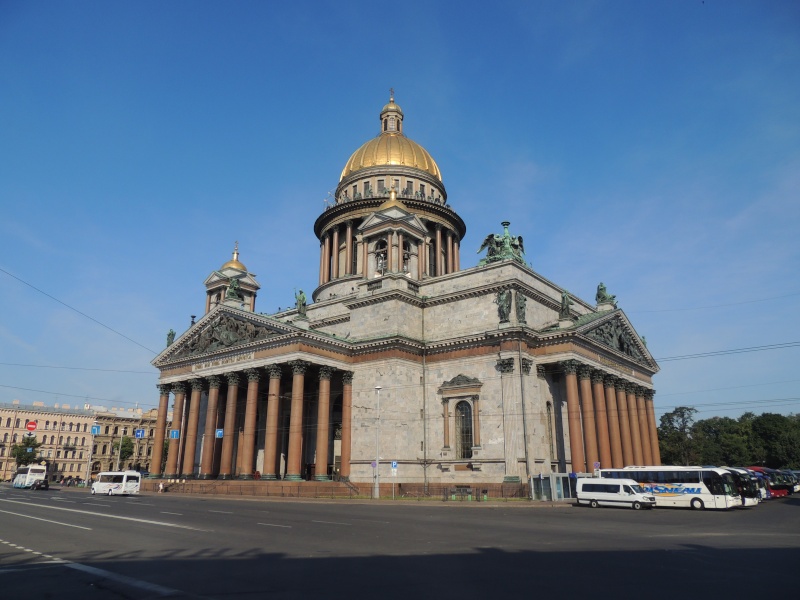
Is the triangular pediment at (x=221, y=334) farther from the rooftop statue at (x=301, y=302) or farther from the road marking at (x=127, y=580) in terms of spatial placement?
the road marking at (x=127, y=580)

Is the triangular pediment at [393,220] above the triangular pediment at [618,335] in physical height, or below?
above

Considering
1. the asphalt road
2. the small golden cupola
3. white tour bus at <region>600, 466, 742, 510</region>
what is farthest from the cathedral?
the asphalt road

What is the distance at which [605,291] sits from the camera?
5866 centimetres

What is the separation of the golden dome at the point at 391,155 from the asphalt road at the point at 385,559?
55086 millimetres

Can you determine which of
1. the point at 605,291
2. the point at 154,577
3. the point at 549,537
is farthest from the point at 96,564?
the point at 605,291

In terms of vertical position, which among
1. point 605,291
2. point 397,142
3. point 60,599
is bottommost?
point 60,599

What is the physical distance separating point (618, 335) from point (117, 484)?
149 ft

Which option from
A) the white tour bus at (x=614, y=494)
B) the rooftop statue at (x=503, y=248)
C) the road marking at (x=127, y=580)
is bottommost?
the road marking at (x=127, y=580)

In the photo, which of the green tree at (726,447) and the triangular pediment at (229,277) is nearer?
the triangular pediment at (229,277)

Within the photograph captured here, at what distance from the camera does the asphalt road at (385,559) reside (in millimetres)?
10594

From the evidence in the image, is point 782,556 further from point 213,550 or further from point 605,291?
point 605,291

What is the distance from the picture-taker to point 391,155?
2884 inches

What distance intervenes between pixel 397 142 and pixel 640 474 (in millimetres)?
49802

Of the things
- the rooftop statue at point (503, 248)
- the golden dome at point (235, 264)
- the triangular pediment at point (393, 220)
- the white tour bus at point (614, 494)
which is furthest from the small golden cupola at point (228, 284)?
the white tour bus at point (614, 494)
